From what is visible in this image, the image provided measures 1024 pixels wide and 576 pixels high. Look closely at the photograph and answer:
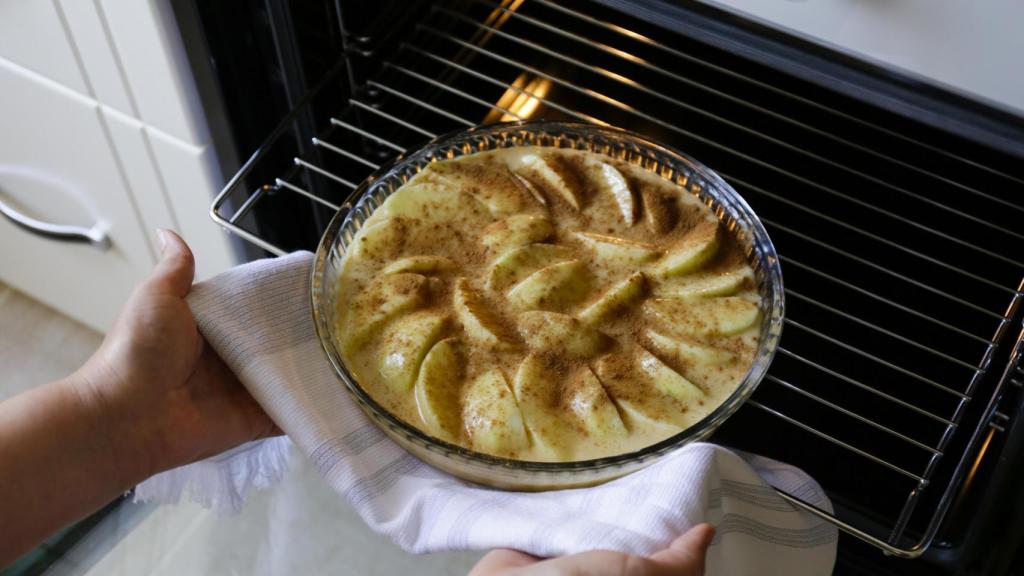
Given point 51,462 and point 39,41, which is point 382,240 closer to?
point 51,462

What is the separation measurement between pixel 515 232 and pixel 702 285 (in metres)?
0.19

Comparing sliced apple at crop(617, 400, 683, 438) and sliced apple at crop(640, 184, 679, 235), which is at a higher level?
sliced apple at crop(640, 184, 679, 235)

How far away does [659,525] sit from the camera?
0.84m

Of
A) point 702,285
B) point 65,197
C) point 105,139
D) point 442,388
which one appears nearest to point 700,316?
point 702,285

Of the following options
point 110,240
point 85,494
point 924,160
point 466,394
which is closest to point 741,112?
point 924,160

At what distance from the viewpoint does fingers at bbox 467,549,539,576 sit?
87cm

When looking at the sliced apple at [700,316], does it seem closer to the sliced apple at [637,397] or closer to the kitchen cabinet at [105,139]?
the sliced apple at [637,397]

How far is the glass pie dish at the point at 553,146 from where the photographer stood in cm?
88

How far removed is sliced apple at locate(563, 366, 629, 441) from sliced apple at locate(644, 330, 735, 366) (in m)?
0.08

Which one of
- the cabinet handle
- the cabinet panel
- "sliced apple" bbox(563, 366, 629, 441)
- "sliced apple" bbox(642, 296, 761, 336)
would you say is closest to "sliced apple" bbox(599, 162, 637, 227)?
"sliced apple" bbox(642, 296, 761, 336)

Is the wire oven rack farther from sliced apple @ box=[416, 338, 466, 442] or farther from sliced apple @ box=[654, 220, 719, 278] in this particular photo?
sliced apple @ box=[416, 338, 466, 442]

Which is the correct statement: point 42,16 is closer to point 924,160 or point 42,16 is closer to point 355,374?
point 355,374

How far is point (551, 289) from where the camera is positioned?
3.28ft

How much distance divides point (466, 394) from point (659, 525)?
0.70ft
